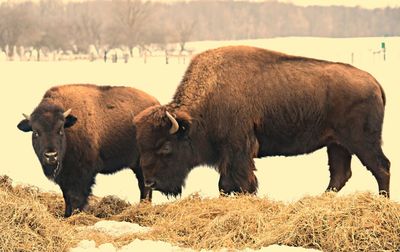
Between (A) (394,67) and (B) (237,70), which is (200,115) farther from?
(A) (394,67)

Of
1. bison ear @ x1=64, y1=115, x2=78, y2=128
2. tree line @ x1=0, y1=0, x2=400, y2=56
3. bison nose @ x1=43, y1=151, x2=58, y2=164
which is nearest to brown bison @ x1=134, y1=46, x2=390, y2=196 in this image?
bison nose @ x1=43, y1=151, x2=58, y2=164

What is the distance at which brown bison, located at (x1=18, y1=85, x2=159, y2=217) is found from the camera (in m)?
11.9

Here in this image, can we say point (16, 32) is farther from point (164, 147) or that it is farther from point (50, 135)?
point (164, 147)

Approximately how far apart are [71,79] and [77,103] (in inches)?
1162

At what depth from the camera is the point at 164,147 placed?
11312 mm

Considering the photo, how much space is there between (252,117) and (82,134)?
109 inches

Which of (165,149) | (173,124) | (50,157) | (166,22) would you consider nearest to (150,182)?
(165,149)

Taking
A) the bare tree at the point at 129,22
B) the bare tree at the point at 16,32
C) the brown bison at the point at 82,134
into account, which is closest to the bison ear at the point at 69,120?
the brown bison at the point at 82,134

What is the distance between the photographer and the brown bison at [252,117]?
449 inches

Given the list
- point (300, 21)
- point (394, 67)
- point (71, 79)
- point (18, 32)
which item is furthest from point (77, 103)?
→ point (300, 21)

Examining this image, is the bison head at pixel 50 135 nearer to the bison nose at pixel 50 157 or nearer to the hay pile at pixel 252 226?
the bison nose at pixel 50 157

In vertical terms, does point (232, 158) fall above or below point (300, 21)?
above

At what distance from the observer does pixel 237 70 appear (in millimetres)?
11883

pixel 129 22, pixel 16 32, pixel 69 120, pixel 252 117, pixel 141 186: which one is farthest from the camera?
pixel 129 22
